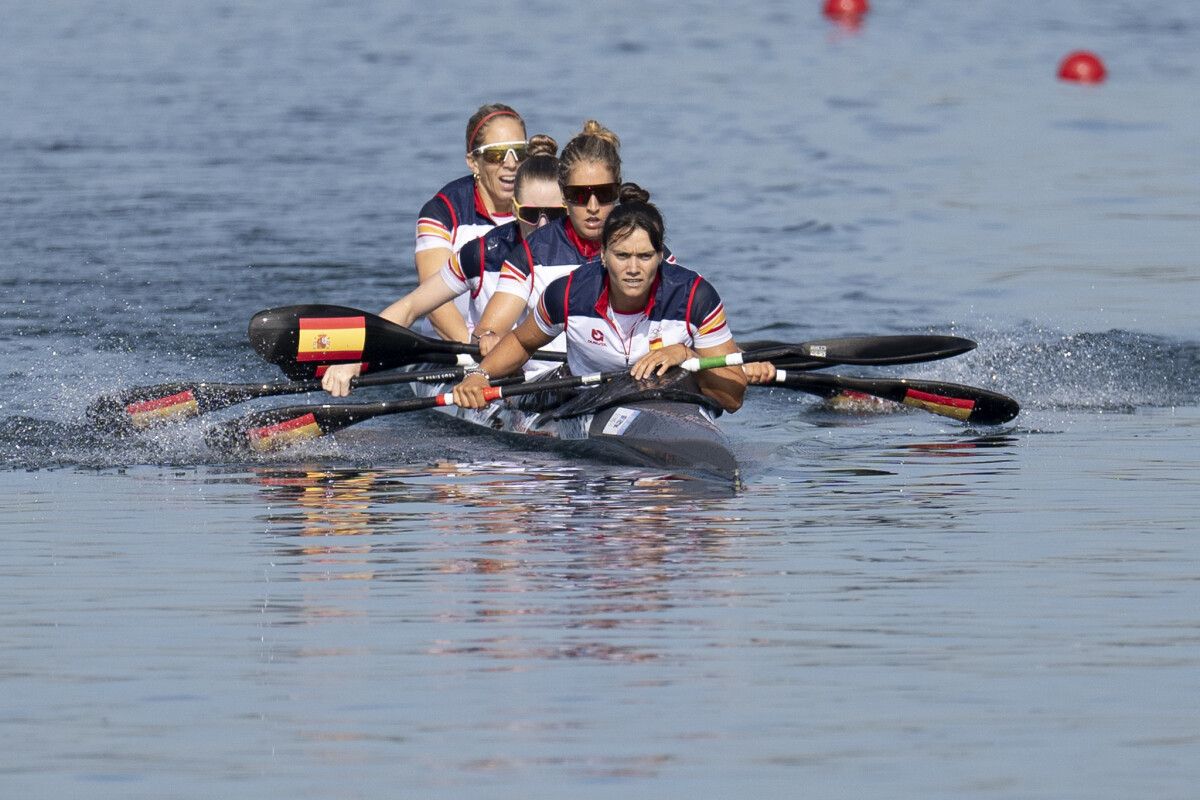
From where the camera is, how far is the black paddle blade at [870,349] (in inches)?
444

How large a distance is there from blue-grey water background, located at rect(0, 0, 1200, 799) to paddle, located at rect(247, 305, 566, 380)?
52 centimetres

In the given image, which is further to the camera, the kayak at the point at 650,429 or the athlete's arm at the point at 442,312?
the athlete's arm at the point at 442,312

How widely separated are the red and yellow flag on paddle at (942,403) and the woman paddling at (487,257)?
2042 mm

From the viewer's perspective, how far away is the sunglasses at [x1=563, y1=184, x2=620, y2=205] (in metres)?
10.3

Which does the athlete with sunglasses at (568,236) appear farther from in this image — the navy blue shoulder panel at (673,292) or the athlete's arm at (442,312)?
the athlete's arm at (442,312)

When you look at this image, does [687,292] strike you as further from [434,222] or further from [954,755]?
[954,755]

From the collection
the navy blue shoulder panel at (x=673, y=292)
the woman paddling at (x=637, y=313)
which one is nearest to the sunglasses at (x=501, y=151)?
the woman paddling at (x=637, y=313)

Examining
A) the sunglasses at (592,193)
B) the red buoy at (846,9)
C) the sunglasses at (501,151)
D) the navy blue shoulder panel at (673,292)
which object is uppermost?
the sunglasses at (592,193)

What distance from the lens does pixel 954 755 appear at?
576 cm

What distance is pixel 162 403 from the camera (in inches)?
475

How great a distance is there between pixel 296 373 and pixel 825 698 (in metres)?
6.34

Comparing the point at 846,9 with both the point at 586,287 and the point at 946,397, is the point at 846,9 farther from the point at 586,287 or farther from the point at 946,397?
the point at 586,287

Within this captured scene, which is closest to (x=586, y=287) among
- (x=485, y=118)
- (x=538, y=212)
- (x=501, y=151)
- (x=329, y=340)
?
(x=538, y=212)

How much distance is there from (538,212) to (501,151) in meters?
0.98
